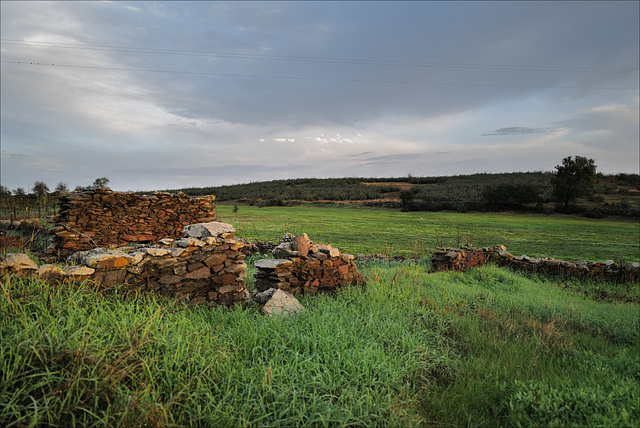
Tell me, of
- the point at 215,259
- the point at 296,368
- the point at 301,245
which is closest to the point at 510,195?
the point at 301,245

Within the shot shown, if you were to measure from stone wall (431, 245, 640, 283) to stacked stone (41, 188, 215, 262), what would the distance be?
31.9 feet

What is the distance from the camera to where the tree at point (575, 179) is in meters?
31.1

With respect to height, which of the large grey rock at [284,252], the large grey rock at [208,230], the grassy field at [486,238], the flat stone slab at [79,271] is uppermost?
the large grey rock at [208,230]

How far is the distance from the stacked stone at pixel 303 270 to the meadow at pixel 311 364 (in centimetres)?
64

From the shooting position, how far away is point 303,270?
21.1ft

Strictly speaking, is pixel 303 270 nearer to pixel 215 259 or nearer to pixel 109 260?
pixel 215 259

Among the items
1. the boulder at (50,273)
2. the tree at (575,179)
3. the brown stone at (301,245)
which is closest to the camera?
the boulder at (50,273)

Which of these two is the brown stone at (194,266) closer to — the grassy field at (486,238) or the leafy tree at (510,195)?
the grassy field at (486,238)

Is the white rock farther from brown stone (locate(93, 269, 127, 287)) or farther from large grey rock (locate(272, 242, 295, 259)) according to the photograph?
large grey rock (locate(272, 242, 295, 259))

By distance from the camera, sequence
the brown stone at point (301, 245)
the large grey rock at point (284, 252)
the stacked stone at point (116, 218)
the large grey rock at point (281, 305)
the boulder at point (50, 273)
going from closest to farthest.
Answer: the boulder at point (50, 273), the large grey rock at point (281, 305), the large grey rock at point (284, 252), the brown stone at point (301, 245), the stacked stone at point (116, 218)

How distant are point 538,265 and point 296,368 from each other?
10.2 m

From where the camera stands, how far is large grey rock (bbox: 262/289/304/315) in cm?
475

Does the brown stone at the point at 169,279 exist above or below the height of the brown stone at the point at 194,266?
below

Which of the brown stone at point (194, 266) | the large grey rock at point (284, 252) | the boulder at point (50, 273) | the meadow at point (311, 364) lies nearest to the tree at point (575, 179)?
the meadow at point (311, 364)
